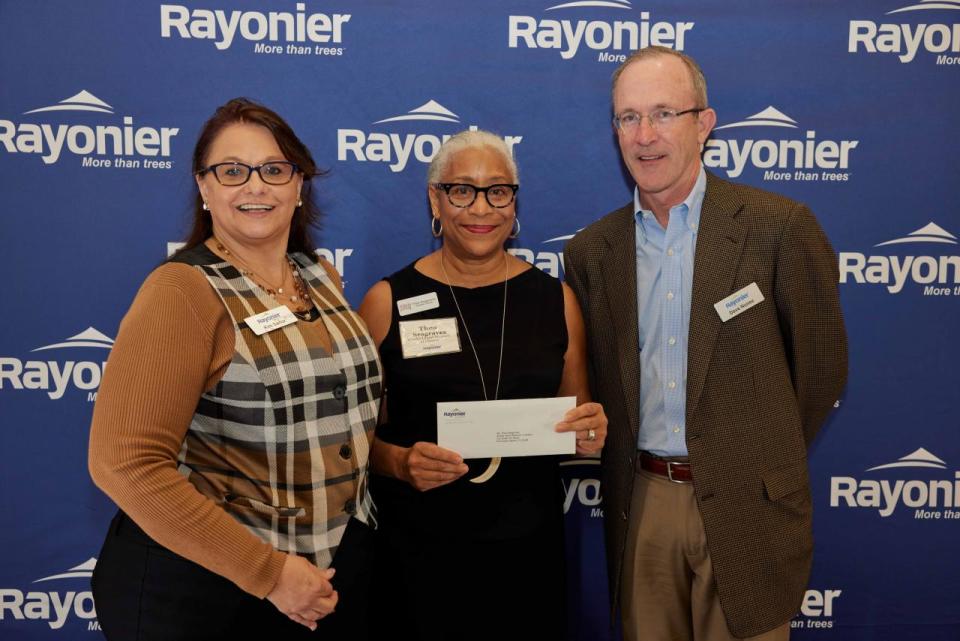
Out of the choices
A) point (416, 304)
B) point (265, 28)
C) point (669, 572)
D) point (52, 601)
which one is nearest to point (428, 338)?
point (416, 304)

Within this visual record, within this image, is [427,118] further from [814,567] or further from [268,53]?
[814,567]

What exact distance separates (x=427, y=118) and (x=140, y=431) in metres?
1.87

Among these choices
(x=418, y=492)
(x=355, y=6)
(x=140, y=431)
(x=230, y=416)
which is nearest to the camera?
(x=140, y=431)

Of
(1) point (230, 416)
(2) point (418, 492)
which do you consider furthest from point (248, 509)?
(2) point (418, 492)

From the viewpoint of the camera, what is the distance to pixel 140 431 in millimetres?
1521

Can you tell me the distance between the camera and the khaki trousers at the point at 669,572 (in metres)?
2.18

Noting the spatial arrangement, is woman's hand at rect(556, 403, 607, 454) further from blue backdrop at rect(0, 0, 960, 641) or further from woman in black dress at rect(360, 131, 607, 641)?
blue backdrop at rect(0, 0, 960, 641)

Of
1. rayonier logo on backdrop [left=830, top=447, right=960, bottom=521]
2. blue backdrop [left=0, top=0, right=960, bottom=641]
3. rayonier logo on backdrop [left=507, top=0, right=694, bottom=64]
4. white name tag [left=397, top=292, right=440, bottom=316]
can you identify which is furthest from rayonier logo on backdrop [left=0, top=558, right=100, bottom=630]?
rayonier logo on backdrop [left=830, top=447, right=960, bottom=521]

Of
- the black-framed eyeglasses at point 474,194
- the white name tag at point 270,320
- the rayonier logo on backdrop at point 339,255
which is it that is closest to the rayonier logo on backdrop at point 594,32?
the black-framed eyeglasses at point 474,194

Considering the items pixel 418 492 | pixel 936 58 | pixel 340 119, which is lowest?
pixel 418 492

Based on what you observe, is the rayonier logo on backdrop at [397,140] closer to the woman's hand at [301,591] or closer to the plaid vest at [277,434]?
the plaid vest at [277,434]

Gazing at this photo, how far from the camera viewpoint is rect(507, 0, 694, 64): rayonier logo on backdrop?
296cm

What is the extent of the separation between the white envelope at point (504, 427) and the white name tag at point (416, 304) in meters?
0.38

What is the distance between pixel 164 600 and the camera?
1.66 meters
